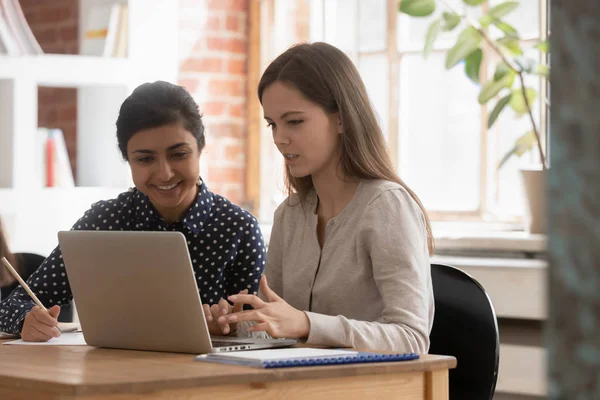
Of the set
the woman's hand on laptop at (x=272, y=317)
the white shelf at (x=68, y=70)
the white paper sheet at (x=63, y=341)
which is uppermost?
the white shelf at (x=68, y=70)

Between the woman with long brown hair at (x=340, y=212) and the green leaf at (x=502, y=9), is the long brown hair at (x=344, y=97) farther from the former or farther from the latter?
the green leaf at (x=502, y=9)

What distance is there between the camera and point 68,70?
341 cm

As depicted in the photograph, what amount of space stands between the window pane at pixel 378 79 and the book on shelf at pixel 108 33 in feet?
3.30

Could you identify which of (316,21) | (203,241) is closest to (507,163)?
(316,21)

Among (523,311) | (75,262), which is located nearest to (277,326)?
(75,262)

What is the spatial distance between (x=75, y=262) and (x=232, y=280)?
63 centimetres

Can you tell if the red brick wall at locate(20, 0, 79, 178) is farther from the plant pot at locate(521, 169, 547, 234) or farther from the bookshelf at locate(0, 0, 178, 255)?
the plant pot at locate(521, 169, 547, 234)

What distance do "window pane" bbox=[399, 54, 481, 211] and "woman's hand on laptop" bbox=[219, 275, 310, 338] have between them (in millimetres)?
2201

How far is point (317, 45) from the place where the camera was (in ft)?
5.82

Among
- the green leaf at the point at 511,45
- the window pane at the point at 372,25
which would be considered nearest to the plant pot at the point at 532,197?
the green leaf at the point at 511,45

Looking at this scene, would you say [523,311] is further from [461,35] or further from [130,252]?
[130,252]

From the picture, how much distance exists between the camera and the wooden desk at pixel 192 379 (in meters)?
1.05

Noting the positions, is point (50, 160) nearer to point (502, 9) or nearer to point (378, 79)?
point (378, 79)

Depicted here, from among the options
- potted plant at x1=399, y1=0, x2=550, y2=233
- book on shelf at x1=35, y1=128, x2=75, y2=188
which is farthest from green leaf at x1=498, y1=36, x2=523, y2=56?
book on shelf at x1=35, y1=128, x2=75, y2=188
